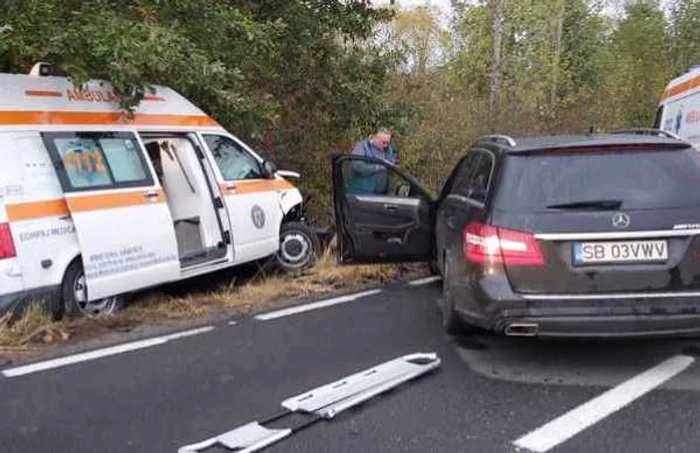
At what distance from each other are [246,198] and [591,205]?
4.62 meters

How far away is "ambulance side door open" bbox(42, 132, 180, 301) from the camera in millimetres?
6688

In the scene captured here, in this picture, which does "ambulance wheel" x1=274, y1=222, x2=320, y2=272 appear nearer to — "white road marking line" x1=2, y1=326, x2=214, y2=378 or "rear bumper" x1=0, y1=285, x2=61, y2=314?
"white road marking line" x1=2, y1=326, x2=214, y2=378

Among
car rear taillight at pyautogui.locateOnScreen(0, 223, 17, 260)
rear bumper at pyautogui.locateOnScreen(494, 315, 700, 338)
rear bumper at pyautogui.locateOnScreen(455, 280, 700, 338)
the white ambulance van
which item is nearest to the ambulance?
car rear taillight at pyautogui.locateOnScreen(0, 223, 17, 260)

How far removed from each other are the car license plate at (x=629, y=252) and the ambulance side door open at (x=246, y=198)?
4.52 m

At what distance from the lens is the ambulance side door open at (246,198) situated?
27.7 feet

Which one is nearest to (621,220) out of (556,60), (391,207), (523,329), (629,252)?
(629,252)

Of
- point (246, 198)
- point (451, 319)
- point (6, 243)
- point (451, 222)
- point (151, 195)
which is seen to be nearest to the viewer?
point (451, 319)

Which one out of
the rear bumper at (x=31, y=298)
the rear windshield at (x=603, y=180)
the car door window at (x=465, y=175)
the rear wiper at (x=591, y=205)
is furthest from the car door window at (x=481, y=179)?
the rear bumper at (x=31, y=298)

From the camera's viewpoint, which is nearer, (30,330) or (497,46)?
(30,330)

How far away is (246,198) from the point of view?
866cm

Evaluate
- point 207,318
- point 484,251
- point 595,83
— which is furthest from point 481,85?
point 484,251

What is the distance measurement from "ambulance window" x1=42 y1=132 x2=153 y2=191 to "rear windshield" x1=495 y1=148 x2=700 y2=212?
147 inches

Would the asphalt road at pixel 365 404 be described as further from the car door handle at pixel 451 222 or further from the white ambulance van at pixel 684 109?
the white ambulance van at pixel 684 109

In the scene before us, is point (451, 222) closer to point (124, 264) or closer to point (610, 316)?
point (610, 316)
